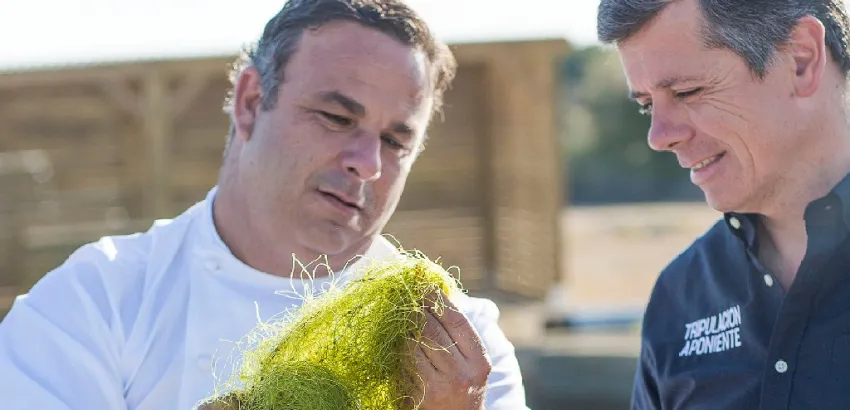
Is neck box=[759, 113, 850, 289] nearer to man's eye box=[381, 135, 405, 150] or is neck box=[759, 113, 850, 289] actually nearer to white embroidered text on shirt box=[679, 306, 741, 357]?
white embroidered text on shirt box=[679, 306, 741, 357]

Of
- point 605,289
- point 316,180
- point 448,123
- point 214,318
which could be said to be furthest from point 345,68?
point 605,289

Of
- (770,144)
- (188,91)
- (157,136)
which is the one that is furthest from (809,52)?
(157,136)

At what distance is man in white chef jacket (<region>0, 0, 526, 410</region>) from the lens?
286cm

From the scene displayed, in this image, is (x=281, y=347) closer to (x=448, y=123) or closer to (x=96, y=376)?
(x=96, y=376)

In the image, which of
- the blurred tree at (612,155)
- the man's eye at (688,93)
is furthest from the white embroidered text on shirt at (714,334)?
the blurred tree at (612,155)

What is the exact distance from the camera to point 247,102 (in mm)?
3295

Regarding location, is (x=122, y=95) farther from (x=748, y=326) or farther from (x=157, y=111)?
(x=748, y=326)

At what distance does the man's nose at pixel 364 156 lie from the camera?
2.98m

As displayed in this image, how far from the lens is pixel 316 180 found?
3045 millimetres

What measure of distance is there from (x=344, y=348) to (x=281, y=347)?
0.45 ft

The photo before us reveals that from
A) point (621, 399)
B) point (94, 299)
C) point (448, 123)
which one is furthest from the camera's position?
point (448, 123)

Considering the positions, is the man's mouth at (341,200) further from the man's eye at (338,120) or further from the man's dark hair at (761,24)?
the man's dark hair at (761,24)

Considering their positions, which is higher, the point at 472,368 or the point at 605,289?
the point at 472,368

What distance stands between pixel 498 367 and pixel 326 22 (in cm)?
113
